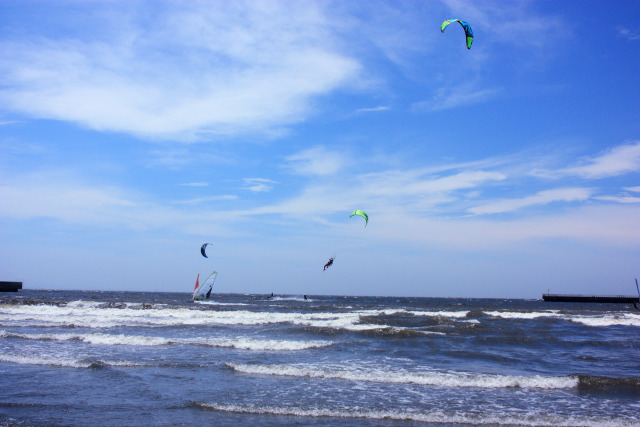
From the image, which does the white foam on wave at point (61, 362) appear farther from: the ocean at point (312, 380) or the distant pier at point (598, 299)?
the distant pier at point (598, 299)

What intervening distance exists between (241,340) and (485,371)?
884 centimetres

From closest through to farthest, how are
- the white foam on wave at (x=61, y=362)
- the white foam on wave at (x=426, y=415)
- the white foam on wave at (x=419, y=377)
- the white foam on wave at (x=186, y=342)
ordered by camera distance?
1. the white foam on wave at (x=426, y=415)
2. the white foam on wave at (x=419, y=377)
3. the white foam on wave at (x=61, y=362)
4. the white foam on wave at (x=186, y=342)

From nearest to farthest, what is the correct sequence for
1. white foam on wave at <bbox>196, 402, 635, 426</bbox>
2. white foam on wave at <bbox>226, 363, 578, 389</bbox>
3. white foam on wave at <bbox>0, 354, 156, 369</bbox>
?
white foam on wave at <bbox>196, 402, 635, 426</bbox> < white foam on wave at <bbox>226, 363, 578, 389</bbox> < white foam on wave at <bbox>0, 354, 156, 369</bbox>

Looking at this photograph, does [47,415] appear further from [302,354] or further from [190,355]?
[302,354]

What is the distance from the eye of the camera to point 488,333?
2138 centimetres

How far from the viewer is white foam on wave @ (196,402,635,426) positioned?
7.66 metres

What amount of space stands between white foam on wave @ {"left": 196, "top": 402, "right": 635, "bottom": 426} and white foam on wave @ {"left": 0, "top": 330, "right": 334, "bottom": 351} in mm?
7253

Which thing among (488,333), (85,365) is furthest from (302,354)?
(488,333)

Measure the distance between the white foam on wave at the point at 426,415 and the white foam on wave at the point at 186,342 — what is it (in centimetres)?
725

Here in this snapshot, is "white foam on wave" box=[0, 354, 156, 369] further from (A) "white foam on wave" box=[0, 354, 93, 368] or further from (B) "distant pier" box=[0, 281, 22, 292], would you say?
(B) "distant pier" box=[0, 281, 22, 292]

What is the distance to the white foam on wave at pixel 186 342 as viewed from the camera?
1557 cm

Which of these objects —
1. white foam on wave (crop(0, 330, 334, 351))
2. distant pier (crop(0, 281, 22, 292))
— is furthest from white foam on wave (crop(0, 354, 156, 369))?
distant pier (crop(0, 281, 22, 292))

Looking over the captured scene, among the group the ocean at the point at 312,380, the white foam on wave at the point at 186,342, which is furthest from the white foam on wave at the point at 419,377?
the white foam on wave at the point at 186,342

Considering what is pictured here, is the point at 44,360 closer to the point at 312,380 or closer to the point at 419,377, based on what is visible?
the point at 312,380
